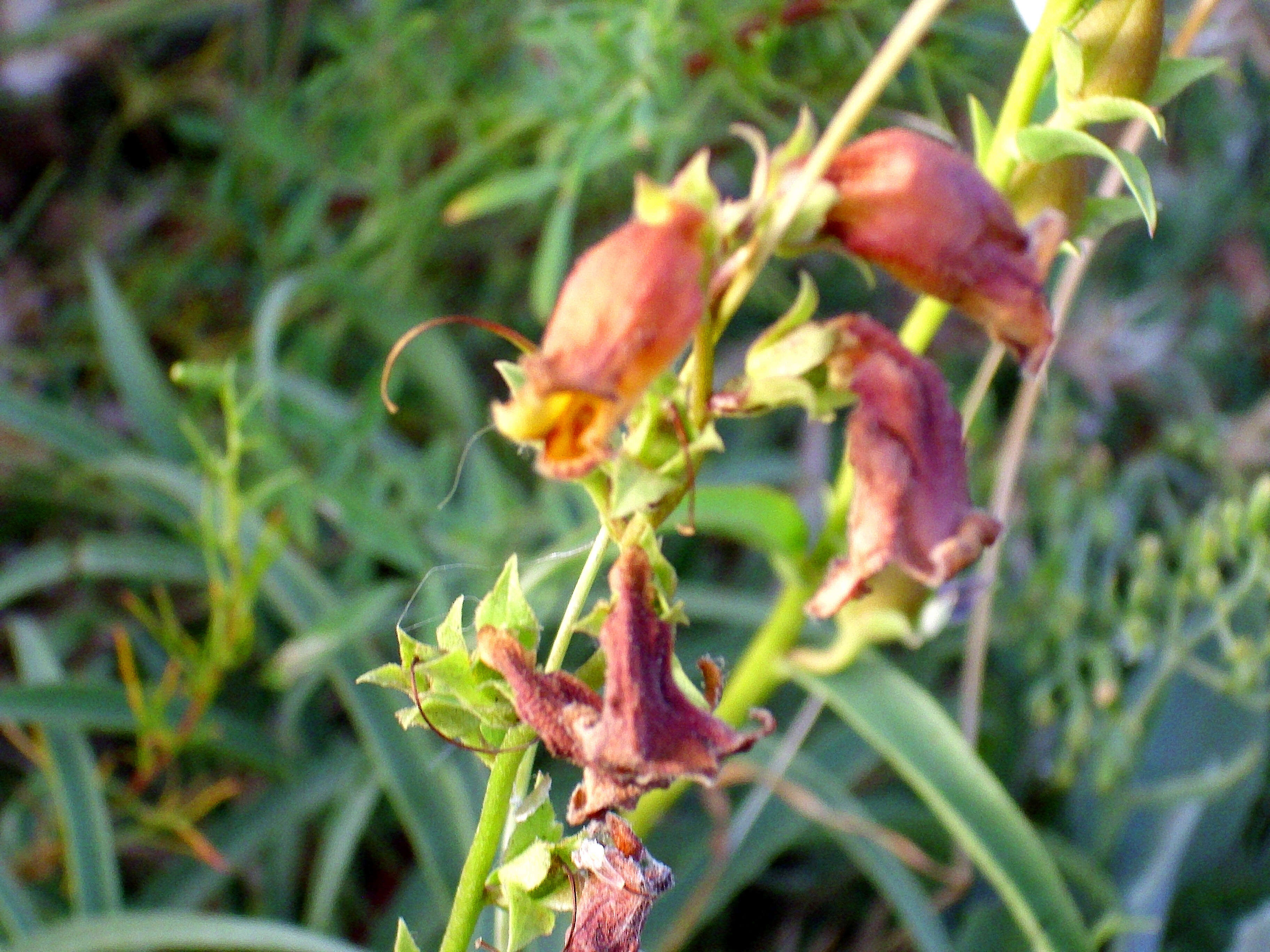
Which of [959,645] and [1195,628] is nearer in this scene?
[1195,628]

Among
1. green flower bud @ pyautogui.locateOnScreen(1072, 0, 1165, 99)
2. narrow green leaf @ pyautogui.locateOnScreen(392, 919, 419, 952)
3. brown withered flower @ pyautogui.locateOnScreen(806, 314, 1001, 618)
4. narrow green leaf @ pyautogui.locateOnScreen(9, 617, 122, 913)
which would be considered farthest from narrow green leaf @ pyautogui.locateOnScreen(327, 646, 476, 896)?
green flower bud @ pyautogui.locateOnScreen(1072, 0, 1165, 99)

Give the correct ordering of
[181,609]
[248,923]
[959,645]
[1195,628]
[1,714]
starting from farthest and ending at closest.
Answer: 1. [181,609]
2. [959,645]
3. [1195,628]
4. [1,714]
5. [248,923]

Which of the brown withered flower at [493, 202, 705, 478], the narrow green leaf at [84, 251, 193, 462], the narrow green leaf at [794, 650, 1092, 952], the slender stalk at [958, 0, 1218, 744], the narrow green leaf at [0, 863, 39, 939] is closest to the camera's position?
the brown withered flower at [493, 202, 705, 478]

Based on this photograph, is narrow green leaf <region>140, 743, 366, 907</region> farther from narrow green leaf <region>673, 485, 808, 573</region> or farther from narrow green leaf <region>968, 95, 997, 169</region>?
narrow green leaf <region>968, 95, 997, 169</region>

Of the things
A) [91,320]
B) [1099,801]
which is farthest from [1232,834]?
[91,320]

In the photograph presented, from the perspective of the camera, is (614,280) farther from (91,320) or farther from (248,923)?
(91,320)

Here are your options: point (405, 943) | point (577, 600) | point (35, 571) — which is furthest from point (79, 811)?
point (577, 600)

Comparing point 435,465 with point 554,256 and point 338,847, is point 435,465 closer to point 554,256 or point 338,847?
point 554,256
